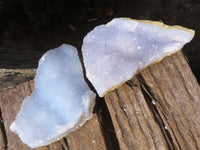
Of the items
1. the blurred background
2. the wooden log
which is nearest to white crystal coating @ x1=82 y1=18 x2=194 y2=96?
the wooden log

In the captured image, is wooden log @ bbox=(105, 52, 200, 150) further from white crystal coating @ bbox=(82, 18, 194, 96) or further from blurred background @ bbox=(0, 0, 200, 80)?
blurred background @ bbox=(0, 0, 200, 80)

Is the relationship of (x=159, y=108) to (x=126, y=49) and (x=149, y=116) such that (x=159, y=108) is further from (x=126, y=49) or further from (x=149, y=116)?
(x=126, y=49)

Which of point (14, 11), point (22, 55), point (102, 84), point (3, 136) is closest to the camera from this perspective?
point (102, 84)

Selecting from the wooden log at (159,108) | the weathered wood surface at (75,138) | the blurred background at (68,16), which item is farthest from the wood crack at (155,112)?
the blurred background at (68,16)

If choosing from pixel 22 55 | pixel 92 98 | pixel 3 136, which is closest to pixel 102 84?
pixel 92 98

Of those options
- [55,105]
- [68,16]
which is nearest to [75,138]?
[55,105]

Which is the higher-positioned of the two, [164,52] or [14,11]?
[164,52]

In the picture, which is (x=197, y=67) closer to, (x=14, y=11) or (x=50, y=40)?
(x=50, y=40)
